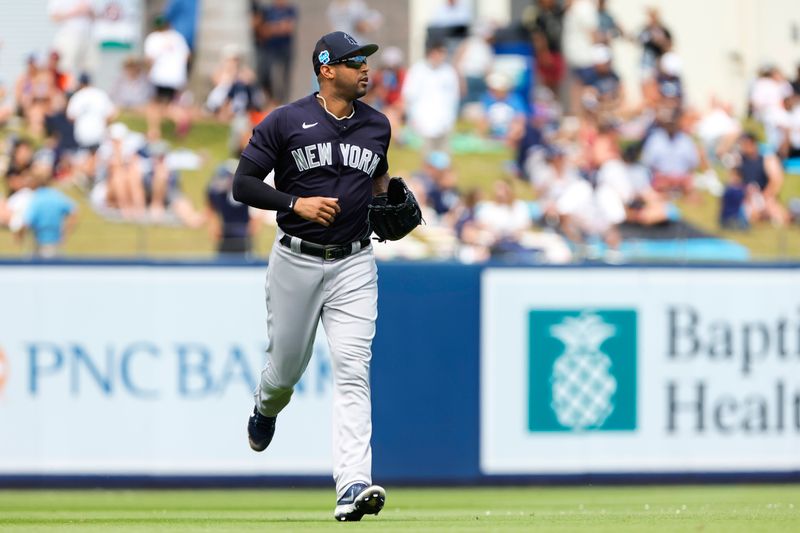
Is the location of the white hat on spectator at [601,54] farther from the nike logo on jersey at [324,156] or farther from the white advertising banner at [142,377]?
the nike logo on jersey at [324,156]

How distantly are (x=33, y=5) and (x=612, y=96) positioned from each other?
24.1 ft

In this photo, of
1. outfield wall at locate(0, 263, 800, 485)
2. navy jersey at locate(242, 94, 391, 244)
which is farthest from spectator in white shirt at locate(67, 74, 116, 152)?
navy jersey at locate(242, 94, 391, 244)

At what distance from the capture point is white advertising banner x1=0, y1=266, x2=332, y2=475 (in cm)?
1166

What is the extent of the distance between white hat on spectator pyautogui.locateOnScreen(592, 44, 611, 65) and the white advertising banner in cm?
886

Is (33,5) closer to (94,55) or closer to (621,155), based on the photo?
(94,55)

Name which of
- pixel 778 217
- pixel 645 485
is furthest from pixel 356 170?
pixel 778 217

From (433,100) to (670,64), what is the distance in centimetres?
385

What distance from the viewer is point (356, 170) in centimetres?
710

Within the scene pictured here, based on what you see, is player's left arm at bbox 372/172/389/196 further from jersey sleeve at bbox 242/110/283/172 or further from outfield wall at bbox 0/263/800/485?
outfield wall at bbox 0/263/800/485

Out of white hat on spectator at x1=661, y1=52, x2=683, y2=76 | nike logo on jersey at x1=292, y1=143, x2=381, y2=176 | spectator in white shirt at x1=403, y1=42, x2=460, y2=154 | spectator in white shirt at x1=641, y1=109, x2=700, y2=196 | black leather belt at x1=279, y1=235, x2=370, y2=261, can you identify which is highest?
white hat on spectator at x1=661, y1=52, x2=683, y2=76

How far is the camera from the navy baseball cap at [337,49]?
22.9 feet

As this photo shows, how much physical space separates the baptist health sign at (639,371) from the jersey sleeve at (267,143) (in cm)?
533

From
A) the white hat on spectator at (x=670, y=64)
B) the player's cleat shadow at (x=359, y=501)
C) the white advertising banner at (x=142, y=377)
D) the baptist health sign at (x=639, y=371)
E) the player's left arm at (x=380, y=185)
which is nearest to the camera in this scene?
the player's cleat shadow at (x=359, y=501)

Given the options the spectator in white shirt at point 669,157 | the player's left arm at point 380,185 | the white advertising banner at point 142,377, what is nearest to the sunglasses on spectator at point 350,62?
the player's left arm at point 380,185
